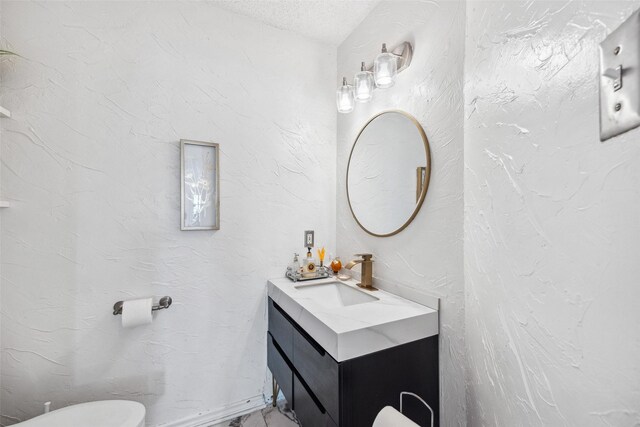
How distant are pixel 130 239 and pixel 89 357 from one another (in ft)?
1.92

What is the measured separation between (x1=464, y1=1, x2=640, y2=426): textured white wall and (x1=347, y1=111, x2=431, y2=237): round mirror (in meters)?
0.32

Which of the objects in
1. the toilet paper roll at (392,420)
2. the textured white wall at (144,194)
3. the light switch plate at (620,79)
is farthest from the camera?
the textured white wall at (144,194)

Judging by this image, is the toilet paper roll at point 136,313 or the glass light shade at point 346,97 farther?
the glass light shade at point 346,97

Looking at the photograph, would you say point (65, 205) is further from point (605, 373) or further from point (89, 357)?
point (605, 373)

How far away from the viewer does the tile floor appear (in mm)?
1507

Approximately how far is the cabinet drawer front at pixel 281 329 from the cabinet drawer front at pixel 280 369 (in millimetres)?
55

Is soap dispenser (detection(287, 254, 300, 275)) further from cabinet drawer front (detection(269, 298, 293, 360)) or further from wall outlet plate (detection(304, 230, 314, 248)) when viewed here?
cabinet drawer front (detection(269, 298, 293, 360))

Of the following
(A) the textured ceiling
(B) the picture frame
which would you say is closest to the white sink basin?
(B) the picture frame

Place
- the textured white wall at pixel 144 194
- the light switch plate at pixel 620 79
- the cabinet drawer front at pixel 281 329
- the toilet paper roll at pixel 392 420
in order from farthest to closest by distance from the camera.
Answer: the cabinet drawer front at pixel 281 329, the textured white wall at pixel 144 194, the toilet paper roll at pixel 392 420, the light switch plate at pixel 620 79

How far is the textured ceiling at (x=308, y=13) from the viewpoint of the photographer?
1.48 metres

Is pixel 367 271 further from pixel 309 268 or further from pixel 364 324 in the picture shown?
pixel 364 324

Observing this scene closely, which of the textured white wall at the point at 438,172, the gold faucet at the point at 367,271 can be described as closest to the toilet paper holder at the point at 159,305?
the gold faucet at the point at 367,271

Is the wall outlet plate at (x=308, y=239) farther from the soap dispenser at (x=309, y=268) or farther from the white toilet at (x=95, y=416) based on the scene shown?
the white toilet at (x=95, y=416)

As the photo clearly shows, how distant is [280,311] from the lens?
1443 millimetres
